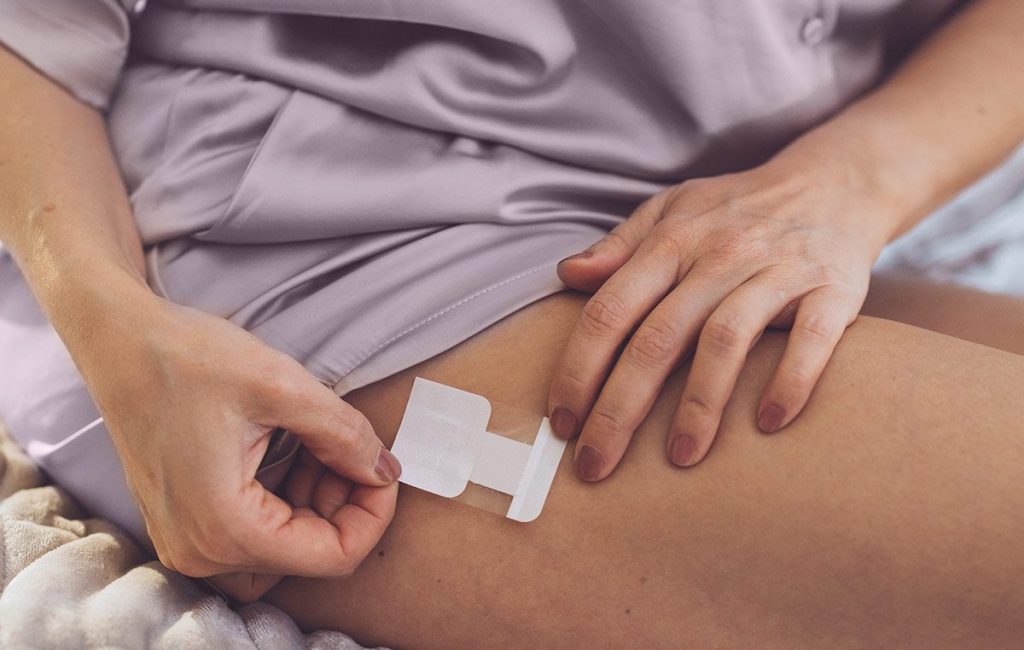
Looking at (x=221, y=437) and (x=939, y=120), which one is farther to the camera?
(x=939, y=120)

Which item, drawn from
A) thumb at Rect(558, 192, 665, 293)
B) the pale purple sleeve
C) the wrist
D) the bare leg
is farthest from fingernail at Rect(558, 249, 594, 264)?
the pale purple sleeve

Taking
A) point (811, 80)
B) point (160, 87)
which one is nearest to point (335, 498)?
point (160, 87)

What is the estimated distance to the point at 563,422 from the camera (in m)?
0.68

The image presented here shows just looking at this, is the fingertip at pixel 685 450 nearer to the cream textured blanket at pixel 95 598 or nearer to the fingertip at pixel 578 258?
the fingertip at pixel 578 258

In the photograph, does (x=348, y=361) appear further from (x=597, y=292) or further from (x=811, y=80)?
(x=811, y=80)

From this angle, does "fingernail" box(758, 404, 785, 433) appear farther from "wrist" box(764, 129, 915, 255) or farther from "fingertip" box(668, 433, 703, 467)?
"wrist" box(764, 129, 915, 255)

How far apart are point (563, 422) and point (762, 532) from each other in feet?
0.57

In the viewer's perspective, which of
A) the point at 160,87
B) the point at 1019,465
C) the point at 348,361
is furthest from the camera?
the point at 160,87

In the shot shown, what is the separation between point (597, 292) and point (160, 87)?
1.60 ft

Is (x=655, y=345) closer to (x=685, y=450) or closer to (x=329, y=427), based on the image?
(x=685, y=450)

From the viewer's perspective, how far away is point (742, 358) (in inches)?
25.6

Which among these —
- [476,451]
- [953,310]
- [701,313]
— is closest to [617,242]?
[701,313]

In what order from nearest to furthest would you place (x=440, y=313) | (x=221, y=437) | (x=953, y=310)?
(x=221, y=437)
(x=440, y=313)
(x=953, y=310)

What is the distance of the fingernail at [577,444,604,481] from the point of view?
665mm
